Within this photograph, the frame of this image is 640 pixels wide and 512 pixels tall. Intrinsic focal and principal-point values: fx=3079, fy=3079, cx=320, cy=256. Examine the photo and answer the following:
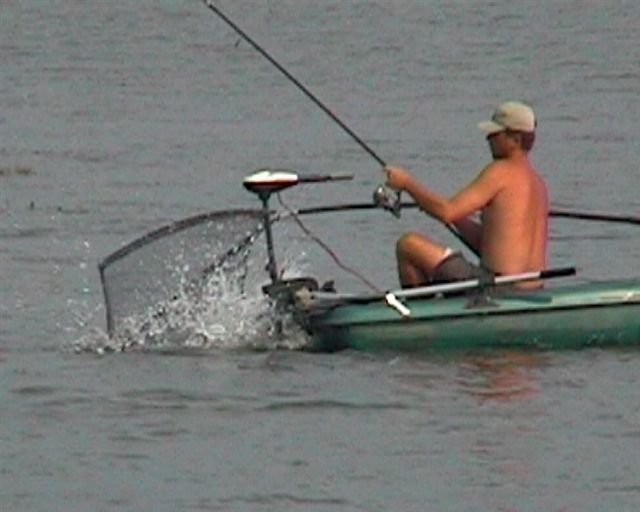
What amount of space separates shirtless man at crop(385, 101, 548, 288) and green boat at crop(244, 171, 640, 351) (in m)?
0.18

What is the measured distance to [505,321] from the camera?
14.7 metres

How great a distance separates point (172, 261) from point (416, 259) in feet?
4.07

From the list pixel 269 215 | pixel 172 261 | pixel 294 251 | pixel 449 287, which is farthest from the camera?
pixel 294 251

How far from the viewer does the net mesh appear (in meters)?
15.2

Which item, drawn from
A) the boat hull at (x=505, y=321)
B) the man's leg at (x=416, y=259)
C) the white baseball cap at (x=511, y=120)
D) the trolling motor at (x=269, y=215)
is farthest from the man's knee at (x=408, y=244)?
the white baseball cap at (x=511, y=120)

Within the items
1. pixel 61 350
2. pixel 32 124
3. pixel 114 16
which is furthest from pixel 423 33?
pixel 61 350

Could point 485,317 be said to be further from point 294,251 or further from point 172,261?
point 294,251

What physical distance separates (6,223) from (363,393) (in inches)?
285

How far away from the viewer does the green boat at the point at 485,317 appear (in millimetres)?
14609

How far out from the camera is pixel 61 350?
1584 cm

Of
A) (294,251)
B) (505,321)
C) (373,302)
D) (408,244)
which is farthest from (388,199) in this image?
(294,251)

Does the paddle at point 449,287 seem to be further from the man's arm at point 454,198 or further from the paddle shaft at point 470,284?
the man's arm at point 454,198

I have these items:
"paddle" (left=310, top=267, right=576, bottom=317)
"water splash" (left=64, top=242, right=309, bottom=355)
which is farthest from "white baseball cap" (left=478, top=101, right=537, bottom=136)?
"water splash" (left=64, top=242, right=309, bottom=355)

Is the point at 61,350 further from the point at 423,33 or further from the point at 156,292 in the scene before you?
the point at 423,33
